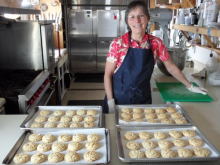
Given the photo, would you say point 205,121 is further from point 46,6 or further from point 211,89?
point 46,6

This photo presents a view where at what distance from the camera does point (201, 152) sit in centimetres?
100

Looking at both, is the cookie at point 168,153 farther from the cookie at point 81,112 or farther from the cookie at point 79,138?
the cookie at point 81,112

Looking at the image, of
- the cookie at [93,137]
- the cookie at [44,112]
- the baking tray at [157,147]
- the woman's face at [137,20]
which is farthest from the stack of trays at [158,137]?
the woman's face at [137,20]

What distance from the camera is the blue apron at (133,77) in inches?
68.3

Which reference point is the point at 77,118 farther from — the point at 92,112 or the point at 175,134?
the point at 175,134

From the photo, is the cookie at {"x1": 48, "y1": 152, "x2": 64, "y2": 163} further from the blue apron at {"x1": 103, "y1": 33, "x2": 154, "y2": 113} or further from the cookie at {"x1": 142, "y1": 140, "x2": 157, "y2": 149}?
the blue apron at {"x1": 103, "y1": 33, "x2": 154, "y2": 113}

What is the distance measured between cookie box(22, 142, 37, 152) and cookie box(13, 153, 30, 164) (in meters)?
0.05

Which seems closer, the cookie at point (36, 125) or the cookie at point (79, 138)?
the cookie at point (79, 138)

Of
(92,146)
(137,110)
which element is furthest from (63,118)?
(137,110)

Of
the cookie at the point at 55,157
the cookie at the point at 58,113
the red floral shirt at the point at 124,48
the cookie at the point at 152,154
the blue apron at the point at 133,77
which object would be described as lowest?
the cookie at the point at 55,157

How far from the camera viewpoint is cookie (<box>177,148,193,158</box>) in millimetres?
985

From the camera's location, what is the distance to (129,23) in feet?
5.54

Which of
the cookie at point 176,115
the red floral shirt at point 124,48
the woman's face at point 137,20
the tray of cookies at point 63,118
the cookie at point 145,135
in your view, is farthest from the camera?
the red floral shirt at point 124,48

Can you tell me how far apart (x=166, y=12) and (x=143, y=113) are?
2004 millimetres
